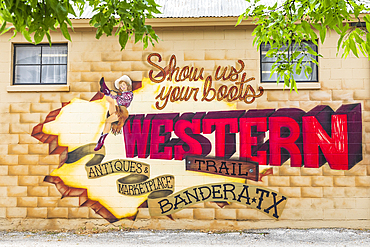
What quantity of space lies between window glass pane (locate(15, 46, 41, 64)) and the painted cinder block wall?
0.17 metres

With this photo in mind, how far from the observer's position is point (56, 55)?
6668 mm

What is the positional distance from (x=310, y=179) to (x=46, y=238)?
575cm

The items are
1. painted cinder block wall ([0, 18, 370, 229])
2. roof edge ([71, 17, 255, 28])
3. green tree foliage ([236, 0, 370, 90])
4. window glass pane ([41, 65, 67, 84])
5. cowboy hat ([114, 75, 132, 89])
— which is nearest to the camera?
green tree foliage ([236, 0, 370, 90])

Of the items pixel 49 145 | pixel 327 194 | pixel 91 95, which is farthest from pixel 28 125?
pixel 327 194

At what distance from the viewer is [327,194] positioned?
6.18 metres

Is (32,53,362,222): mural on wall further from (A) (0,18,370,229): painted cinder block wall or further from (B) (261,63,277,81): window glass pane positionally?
(B) (261,63,277,81): window glass pane

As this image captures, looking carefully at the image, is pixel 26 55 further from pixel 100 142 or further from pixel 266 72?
pixel 266 72

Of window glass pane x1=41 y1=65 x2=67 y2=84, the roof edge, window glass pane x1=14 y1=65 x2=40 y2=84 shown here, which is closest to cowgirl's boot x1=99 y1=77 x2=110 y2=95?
window glass pane x1=41 y1=65 x2=67 y2=84

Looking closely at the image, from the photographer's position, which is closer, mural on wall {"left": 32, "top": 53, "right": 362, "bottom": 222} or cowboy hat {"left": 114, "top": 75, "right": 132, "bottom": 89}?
mural on wall {"left": 32, "top": 53, "right": 362, "bottom": 222}

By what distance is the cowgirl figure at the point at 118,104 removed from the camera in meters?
6.42

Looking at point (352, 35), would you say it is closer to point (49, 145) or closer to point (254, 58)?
point (254, 58)

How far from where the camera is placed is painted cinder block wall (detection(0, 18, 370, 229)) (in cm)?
618

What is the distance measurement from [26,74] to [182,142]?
4.01 meters

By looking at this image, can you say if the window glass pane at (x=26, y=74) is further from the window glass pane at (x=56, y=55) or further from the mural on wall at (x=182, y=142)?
the mural on wall at (x=182, y=142)
